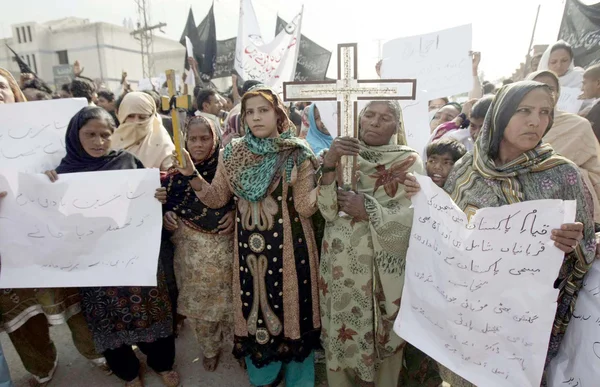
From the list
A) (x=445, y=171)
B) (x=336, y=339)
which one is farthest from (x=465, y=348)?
(x=445, y=171)

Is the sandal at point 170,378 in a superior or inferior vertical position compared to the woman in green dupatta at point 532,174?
inferior

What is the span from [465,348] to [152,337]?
79.3 inches

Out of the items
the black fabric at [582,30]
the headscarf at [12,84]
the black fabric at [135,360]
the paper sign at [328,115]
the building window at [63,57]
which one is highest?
the building window at [63,57]

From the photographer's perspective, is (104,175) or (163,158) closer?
(104,175)

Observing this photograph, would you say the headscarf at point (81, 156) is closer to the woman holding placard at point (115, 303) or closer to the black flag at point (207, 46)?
the woman holding placard at point (115, 303)

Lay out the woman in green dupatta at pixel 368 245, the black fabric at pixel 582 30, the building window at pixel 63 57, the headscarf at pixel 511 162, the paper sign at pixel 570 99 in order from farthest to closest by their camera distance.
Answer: the building window at pixel 63 57
the black fabric at pixel 582 30
the paper sign at pixel 570 99
the woman in green dupatta at pixel 368 245
the headscarf at pixel 511 162

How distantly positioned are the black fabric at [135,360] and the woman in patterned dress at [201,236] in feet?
1.07

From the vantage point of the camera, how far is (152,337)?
245 cm

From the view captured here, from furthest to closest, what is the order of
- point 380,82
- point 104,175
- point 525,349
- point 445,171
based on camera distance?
point 445,171 < point 104,175 < point 380,82 < point 525,349

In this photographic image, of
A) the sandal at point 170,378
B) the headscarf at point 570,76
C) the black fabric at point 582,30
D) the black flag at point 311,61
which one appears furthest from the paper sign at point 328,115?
the black fabric at point 582,30

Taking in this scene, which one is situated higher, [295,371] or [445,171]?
[445,171]

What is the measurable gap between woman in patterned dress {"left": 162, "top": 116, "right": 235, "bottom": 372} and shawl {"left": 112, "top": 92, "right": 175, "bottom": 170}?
56cm

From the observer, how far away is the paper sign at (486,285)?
4.54ft

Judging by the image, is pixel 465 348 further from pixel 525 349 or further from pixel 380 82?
pixel 380 82
